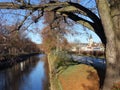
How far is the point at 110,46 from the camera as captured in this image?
1226 cm

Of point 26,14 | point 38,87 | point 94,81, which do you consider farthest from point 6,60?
point 26,14

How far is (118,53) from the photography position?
1233 centimetres

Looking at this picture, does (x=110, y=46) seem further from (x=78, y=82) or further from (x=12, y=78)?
(x=12, y=78)

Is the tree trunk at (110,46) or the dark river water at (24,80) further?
the dark river water at (24,80)

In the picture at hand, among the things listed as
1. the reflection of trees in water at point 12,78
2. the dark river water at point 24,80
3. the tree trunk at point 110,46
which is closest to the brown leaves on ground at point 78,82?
the tree trunk at point 110,46

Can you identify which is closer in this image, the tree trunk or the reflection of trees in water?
the tree trunk

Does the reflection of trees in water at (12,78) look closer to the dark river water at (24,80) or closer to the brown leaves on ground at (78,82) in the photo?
the dark river water at (24,80)

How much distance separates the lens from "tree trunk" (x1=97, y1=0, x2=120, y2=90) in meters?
12.1

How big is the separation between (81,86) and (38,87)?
1690cm

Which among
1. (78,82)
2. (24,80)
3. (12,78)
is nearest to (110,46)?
(78,82)

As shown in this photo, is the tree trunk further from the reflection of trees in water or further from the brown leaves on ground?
the reflection of trees in water

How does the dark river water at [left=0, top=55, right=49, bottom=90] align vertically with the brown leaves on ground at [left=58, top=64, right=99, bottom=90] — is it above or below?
below

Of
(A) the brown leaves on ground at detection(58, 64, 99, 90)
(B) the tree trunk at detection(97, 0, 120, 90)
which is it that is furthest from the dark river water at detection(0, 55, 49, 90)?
(B) the tree trunk at detection(97, 0, 120, 90)

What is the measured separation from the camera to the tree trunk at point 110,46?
1209cm
